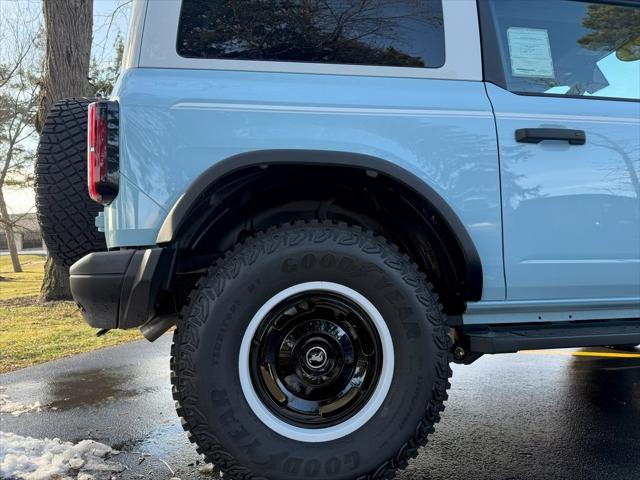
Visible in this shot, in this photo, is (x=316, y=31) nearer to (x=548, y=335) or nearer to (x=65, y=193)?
(x=65, y=193)

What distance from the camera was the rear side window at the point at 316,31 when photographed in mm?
2254

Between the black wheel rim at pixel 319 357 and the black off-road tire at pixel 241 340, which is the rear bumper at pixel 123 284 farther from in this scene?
the black wheel rim at pixel 319 357

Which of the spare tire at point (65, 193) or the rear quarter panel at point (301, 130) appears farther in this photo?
the spare tire at point (65, 193)

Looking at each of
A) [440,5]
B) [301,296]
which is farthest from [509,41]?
[301,296]

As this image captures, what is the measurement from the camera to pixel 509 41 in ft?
8.33

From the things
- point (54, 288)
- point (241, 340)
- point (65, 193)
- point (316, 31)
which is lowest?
point (54, 288)

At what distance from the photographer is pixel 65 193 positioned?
8.13ft

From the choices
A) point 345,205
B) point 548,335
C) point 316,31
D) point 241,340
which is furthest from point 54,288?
point 548,335

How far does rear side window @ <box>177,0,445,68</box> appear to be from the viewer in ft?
7.39

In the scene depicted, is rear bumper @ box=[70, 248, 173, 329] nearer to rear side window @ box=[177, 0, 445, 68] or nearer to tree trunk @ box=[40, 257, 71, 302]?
rear side window @ box=[177, 0, 445, 68]

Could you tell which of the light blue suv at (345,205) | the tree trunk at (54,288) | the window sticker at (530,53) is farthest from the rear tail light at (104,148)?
the tree trunk at (54,288)

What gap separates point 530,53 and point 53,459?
329 centimetres

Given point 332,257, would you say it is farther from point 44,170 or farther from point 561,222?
point 44,170

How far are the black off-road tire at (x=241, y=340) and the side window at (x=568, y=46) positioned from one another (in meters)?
1.22
